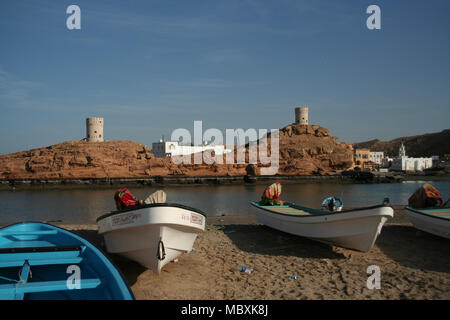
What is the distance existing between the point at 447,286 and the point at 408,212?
459 centimetres

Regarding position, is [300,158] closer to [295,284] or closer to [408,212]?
[408,212]

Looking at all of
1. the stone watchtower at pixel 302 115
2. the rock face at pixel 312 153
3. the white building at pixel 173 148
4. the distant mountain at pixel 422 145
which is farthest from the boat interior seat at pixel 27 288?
the distant mountain at pixel 422 145

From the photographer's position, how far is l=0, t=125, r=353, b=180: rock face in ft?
162

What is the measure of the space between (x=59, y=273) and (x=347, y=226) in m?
5.47

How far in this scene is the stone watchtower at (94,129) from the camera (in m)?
60.9

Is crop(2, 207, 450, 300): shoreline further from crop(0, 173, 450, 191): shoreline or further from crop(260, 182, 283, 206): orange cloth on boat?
crop(0, 173, 450, 191): shoreline

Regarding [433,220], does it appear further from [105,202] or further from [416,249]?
[105,202]

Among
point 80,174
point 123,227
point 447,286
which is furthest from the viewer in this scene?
point 80,174

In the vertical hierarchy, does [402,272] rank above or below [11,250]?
below

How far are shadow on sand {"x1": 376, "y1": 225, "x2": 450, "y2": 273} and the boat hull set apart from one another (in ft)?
3.08

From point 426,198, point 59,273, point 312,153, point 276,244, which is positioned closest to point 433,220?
point 426,198

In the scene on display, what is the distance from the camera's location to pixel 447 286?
18.5 ft

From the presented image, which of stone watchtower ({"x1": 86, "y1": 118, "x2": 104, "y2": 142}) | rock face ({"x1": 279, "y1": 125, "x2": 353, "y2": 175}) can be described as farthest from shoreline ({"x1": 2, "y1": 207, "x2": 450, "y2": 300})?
stone watchtower ({"x1": 86, "y1": 118, "x2": 104, "y2": 142})
